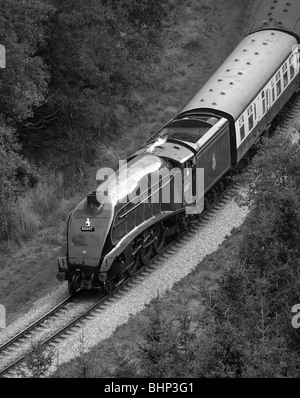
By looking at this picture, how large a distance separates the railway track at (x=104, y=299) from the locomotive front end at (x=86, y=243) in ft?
2.45

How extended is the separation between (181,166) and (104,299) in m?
5.45

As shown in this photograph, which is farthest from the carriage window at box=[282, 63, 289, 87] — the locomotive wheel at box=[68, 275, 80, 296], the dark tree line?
the locomotive wheel at box=[68, 275, 80, 296]

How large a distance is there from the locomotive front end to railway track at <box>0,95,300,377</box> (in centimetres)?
75

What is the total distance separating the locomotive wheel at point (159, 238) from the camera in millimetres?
32375

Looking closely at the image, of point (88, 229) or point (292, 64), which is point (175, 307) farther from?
point (292, 64)

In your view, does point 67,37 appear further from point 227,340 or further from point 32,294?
point 227,340

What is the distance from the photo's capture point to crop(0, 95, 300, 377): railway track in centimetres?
2750

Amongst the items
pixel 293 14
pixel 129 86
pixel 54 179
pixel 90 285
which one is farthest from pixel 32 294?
pixel 293 14

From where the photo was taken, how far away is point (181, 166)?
32656 millimetres

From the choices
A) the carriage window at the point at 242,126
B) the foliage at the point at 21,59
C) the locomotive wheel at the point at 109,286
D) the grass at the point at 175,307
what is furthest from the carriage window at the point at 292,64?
the locomotive wheel at the point at 109,286

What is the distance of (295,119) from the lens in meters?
41.8

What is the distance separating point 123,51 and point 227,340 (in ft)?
77.6

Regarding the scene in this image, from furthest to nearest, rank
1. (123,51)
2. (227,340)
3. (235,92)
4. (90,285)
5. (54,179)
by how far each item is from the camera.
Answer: (123,51) < (54,179) < (235,92) < (90,285) < (227,340)
